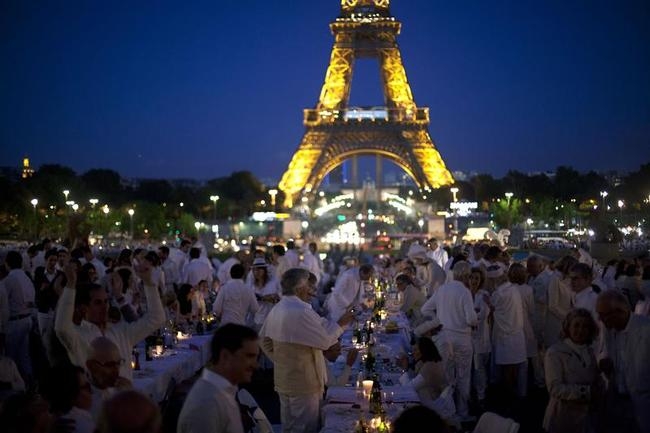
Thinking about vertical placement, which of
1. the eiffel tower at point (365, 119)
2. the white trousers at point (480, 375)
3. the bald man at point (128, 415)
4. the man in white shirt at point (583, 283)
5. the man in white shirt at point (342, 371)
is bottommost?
the white trousers at point (480, 375)

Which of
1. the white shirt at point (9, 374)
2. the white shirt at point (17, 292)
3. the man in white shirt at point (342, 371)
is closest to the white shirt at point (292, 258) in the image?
the white shirt at point (17, 292)

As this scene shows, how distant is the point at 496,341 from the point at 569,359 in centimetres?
448

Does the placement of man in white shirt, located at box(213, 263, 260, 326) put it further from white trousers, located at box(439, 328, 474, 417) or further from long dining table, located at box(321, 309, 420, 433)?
white trousers, located at box(439, 328, 474, 417)

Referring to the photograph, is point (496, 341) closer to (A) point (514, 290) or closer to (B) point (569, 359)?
(A) point (514, 290)

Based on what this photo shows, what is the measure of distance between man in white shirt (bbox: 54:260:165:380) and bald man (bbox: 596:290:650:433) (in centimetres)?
305

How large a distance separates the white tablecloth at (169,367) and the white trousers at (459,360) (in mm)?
2468

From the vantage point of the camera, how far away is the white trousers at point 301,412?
20.9ft

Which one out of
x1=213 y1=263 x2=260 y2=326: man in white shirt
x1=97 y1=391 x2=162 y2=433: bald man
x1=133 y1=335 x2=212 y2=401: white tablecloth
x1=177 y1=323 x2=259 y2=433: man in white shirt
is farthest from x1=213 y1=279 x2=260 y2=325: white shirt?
x1=97 y1=391 x2=162 y2=433: bald man

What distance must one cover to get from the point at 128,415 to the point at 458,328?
250 inches

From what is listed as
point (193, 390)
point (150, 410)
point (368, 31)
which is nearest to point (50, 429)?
point (193, 390)

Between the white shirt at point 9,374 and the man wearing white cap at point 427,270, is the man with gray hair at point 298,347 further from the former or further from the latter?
the man wearing white cap at point 427,270

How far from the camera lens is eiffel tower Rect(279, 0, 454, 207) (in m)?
56.1

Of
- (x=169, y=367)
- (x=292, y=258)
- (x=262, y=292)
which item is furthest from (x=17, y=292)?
(x=292, y=258)

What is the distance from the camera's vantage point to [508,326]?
31.8 feet
